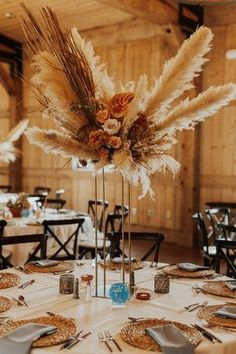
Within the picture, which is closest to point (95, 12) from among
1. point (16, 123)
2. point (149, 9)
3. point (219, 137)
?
point (149, 9)

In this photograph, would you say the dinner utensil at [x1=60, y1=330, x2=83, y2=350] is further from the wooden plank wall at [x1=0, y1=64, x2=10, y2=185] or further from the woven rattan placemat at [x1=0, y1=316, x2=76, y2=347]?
the wooden plank wall at [x1=0, y1=64, x2=10, y2=185]

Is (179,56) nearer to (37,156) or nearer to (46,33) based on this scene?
(46,33)

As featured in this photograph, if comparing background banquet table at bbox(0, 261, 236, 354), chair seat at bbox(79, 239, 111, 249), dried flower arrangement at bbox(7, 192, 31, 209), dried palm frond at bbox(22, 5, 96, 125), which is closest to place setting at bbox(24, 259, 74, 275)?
background banquet table at bbox(0, 261, 236, 354)

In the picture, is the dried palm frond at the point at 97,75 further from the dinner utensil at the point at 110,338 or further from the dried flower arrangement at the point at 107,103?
the dinner utensil at the point at 110,338

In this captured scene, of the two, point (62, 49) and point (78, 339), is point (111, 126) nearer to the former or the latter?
point (62, 49)

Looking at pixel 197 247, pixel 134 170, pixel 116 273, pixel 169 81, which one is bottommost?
pixel 197 247

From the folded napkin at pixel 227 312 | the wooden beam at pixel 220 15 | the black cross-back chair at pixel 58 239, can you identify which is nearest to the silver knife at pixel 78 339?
the folded napkin at pixel 227 312

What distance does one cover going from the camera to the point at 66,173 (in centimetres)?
956

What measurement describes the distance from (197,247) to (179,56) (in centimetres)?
581

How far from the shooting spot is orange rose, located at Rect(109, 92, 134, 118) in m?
2.11

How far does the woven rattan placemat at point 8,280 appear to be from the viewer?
254 cm

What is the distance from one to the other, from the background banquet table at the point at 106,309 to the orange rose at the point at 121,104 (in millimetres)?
898

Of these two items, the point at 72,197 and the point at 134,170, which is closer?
the point at 134,170

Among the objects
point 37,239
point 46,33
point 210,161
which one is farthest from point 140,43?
point 46,33
